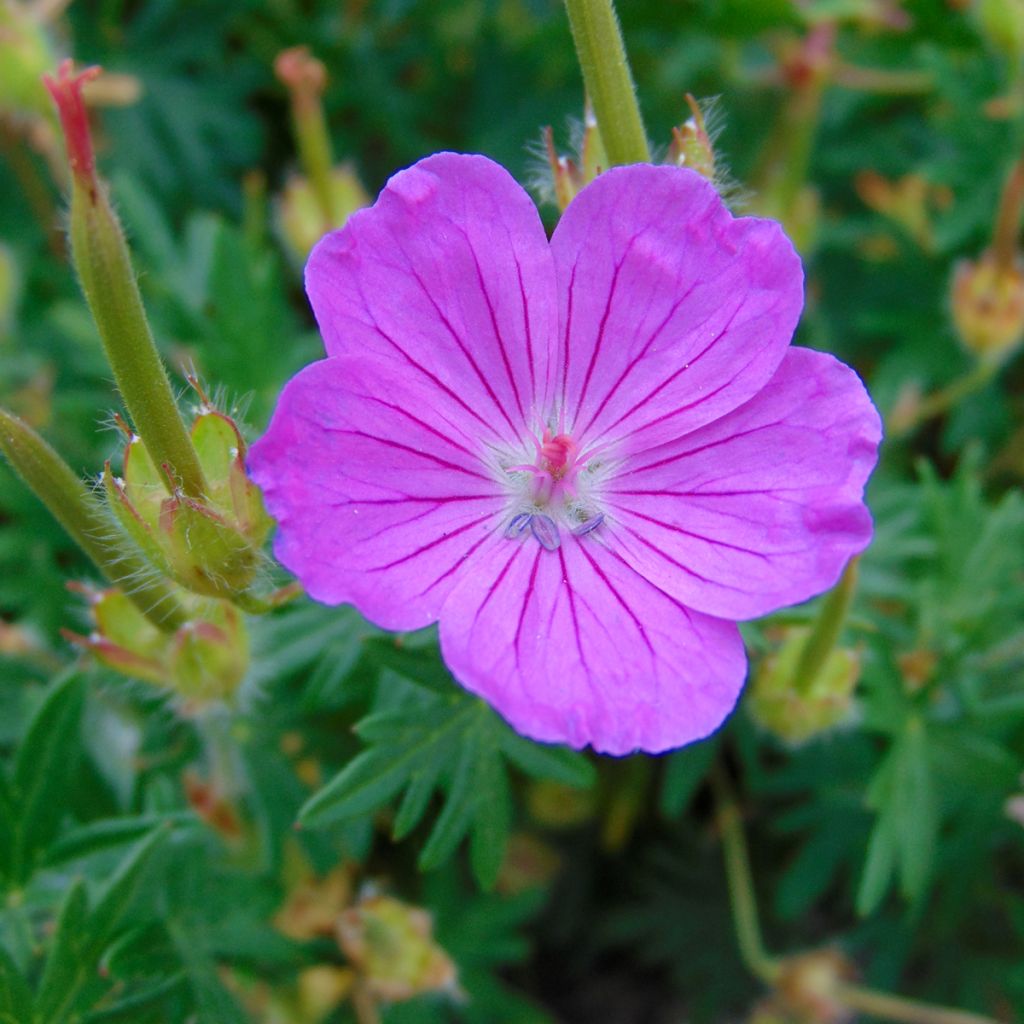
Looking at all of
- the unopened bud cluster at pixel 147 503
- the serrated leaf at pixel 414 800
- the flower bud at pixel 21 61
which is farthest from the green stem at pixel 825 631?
the flower bud at pixel 21 61

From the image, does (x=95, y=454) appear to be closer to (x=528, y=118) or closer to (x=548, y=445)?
(x=548, y=445)

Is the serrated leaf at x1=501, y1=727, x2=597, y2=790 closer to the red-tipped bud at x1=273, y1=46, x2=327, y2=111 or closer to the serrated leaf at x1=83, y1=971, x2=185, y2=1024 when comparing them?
the serrated leaf at x1=83, y1=971, x2=185, y2=1024

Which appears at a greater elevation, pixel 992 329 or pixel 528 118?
pixel 528 118

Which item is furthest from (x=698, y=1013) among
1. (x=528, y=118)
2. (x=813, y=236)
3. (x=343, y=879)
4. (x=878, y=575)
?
(x=528, y=118)

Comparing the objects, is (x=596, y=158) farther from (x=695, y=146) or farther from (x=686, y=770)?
(x=686, y=770)

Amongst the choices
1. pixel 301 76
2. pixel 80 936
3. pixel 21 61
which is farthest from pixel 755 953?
pixel 21 61

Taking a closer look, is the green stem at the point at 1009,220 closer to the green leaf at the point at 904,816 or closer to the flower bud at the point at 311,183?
the green leaf at the point at 904,816

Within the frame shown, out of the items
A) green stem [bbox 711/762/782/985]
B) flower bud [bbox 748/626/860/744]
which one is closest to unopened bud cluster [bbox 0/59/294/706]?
flower bud [bbox 748/626/860/744]
